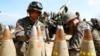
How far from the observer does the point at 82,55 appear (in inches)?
218

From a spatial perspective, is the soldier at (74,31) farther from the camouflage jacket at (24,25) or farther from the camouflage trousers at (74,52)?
the camouflage jacket at (24,25)

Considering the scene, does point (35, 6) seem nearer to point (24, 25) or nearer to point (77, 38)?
point (24, 25)

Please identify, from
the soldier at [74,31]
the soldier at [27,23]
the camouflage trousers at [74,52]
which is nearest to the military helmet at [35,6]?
the soldier at [27,23]

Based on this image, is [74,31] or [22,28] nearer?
[74,31]

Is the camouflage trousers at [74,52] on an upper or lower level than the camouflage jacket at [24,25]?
lower

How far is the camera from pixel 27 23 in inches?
273

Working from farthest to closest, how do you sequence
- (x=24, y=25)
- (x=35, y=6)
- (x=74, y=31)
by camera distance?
(x=24, y=25) < (x=35, y=6) < (x=74, y=31)

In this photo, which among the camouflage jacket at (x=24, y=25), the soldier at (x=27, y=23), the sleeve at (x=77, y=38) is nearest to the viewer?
the sleeve at (x=77, y=38)

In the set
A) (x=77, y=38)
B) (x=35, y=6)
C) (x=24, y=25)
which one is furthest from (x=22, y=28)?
(x=77, y=38)

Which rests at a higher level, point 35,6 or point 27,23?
point 35,6

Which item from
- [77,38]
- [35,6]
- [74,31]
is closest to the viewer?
[77,38]

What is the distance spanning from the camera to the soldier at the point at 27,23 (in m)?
6.72

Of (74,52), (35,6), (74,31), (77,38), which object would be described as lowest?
(74,52)

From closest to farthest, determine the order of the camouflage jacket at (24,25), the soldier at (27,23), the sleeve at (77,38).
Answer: the sleeve at (77,38) < the soldier at (27,23) < the camouflage jacket at (24,25)
